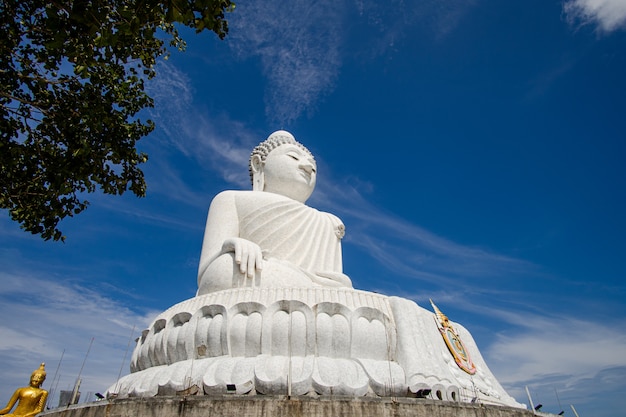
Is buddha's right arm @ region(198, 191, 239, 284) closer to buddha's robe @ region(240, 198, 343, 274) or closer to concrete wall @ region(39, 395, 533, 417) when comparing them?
buddha's robe @ region(240, 198, 343, 274)

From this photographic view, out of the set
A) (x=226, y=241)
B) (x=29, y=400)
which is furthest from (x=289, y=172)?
(x=29, y=400)

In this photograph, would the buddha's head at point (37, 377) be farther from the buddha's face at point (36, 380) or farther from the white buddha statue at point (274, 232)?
the white buddha statue at point (274, 232)

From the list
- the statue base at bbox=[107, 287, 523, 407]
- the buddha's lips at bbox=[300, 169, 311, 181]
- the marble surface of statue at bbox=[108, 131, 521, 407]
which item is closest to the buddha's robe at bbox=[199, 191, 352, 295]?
the marble surface of statue at bbox=[108, 131, 521, 407]

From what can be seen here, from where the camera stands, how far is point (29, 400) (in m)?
5.71

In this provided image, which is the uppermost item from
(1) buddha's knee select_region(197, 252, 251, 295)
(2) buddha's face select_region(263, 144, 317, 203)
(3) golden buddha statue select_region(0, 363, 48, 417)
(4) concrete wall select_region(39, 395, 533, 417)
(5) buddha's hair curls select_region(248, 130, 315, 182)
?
(5) buddha's hair curls select_region(248, 130, 315, 182)

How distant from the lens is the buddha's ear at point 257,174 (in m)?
9.87

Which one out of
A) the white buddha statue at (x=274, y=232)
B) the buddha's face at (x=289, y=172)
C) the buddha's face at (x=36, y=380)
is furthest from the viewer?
the buddha's face at (x=289, y=172)

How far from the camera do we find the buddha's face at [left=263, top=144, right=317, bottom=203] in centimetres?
965

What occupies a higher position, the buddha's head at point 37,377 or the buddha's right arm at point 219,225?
the buddha's right arm at point 219,225

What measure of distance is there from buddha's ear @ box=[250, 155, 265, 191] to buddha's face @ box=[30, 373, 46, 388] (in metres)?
5.32

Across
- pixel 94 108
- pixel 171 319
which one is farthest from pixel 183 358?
pixel 94 108

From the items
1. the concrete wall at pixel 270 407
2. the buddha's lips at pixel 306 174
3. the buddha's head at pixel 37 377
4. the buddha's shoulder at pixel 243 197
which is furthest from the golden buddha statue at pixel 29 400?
the buddha's lips at pixel 306 174

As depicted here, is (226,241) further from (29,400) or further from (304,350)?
(29,400)

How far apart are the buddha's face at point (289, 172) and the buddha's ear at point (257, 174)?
0.11m
